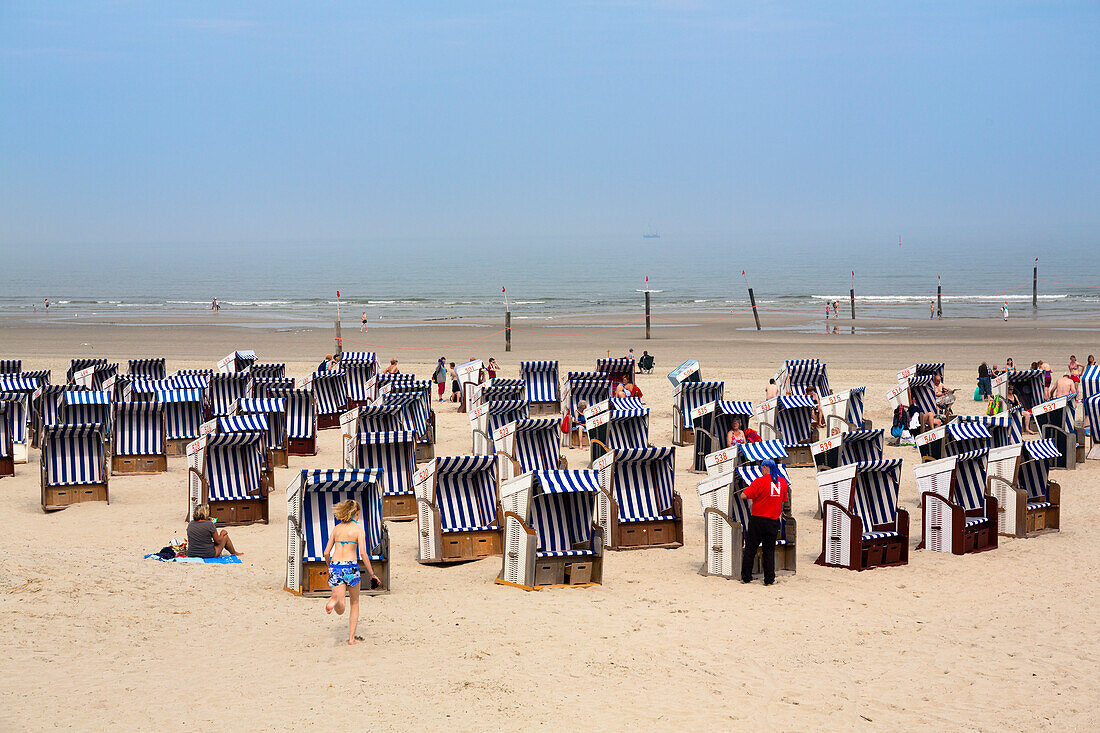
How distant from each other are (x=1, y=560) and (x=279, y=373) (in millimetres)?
11820

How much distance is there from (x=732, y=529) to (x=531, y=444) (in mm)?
4702

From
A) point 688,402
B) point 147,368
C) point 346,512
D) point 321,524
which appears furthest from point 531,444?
point 147,368

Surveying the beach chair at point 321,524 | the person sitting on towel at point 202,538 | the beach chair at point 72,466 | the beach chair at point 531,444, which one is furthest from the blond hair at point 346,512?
the beach chair at point 72,466

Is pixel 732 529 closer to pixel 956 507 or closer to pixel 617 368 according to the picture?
pixel 956 507

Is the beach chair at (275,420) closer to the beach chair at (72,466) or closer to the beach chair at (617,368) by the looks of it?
the beach chair at (72,466)

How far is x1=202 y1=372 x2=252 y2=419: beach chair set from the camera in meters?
18.9

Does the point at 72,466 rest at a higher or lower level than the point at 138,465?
higher

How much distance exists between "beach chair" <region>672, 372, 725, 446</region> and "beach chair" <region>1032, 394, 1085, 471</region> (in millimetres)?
4859

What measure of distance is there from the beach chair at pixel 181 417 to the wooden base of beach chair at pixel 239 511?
4872 millimetres

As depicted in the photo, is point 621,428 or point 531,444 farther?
point 621,428

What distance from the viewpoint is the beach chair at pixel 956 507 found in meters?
10.8

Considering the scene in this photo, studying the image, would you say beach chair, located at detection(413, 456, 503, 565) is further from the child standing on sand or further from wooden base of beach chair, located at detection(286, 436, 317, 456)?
wooden base of beach chair, located at detection(286, 436, 317, 456)

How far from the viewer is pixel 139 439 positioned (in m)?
15.8

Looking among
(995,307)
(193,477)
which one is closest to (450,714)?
(193,477)
